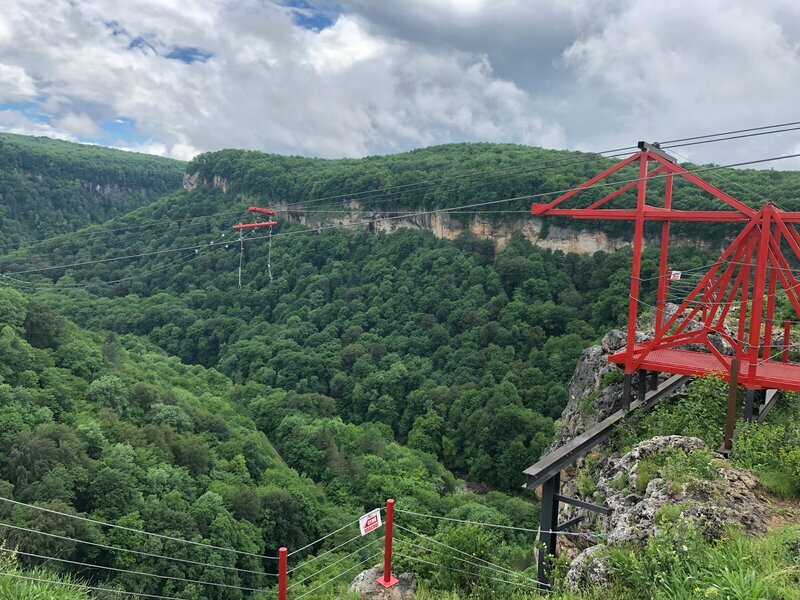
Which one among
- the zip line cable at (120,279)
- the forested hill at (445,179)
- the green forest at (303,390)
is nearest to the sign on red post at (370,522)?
the green forest at (303,390)

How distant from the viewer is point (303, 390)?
4688 centimetres

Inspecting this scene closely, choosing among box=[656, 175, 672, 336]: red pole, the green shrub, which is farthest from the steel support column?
box=[656, 175, 672, 336]: red pole

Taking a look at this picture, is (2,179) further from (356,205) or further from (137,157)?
(356,205)

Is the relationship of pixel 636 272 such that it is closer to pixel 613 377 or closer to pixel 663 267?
pixel 663 267

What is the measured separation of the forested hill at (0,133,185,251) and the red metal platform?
92.9m

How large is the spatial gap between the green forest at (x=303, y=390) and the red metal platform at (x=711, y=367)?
0.72m

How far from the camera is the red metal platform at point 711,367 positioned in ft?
34.9

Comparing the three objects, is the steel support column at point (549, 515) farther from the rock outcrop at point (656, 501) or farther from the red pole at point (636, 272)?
the red pole at point (636, 272)

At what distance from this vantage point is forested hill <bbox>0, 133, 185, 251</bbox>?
97188mm

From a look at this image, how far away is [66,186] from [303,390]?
92730mm

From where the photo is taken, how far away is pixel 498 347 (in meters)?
43.5

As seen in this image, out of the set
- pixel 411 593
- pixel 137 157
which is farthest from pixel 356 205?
pixel 137 157

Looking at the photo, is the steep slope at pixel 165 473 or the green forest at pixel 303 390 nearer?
the green forest at pixel 303 390

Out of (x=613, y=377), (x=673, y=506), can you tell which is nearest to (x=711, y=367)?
(x=613, y=377)
